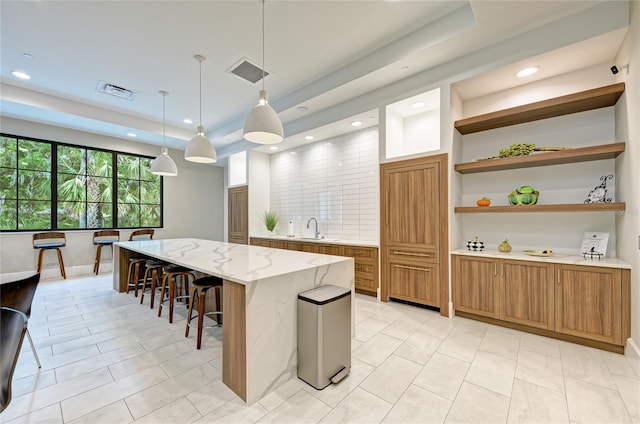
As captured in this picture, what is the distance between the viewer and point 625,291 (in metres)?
2.21

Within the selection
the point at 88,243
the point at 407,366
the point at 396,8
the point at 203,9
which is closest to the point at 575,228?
the point at 407,366

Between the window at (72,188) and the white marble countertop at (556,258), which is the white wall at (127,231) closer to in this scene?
the window at (72,188)

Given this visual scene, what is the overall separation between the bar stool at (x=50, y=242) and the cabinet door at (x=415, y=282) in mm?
6019

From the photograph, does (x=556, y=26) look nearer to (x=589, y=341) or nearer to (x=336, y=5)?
(x=336, y=5)

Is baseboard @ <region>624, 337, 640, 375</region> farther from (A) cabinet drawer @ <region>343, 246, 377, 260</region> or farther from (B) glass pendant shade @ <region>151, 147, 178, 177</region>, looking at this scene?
(B) glass pendant shade @ <region>151, 147, 178, 177</region>

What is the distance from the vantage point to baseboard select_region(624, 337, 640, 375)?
79.2 inches

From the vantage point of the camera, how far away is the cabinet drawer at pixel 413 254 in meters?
3.23

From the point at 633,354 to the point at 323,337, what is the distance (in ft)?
8.42

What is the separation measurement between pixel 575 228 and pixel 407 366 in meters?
2.39

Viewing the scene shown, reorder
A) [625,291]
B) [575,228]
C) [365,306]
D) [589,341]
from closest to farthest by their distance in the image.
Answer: [625,291] → [589,341] → [575,228] → [365,306]

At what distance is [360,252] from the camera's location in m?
4.02

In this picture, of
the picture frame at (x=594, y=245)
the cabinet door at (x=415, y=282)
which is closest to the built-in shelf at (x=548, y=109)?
the picture frame at (x=594, y=245)

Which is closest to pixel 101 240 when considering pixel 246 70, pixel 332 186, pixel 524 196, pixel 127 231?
pixel 127 231

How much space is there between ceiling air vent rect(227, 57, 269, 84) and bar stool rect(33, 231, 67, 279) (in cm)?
468
